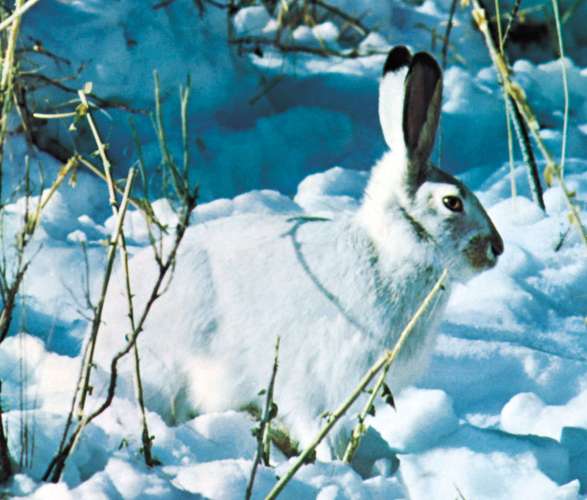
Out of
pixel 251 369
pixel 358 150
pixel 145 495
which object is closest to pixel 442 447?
pixel 251 369

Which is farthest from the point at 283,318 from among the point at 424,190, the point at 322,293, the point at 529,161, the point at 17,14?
the point at 529,161

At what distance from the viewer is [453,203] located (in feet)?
8.07

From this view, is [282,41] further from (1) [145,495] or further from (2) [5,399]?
(1) [145,495]

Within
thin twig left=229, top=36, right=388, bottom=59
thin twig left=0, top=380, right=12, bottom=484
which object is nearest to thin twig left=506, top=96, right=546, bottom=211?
thin twig left=229, top=36, right=388, bottom=59

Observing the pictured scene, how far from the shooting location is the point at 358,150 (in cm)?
409

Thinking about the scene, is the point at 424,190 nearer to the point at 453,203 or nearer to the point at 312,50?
the point at 453,203

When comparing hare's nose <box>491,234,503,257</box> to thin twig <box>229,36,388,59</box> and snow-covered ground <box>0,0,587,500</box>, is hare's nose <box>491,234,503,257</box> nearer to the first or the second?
snow-covered ground <box>0,0,587,500</box>

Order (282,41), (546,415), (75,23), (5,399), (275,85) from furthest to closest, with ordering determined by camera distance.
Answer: (282,41)
(275,85)
(75,23)
(546,415)
(5,399)

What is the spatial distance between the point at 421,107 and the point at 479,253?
0.39 metres

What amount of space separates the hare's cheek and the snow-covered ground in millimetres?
339

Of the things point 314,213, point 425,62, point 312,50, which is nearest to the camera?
point 425,62

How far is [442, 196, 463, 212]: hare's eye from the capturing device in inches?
96.7

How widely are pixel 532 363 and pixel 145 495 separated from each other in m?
1.31

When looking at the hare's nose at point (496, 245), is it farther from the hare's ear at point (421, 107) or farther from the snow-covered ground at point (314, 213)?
the snow-covered ground at point (314, 213)
